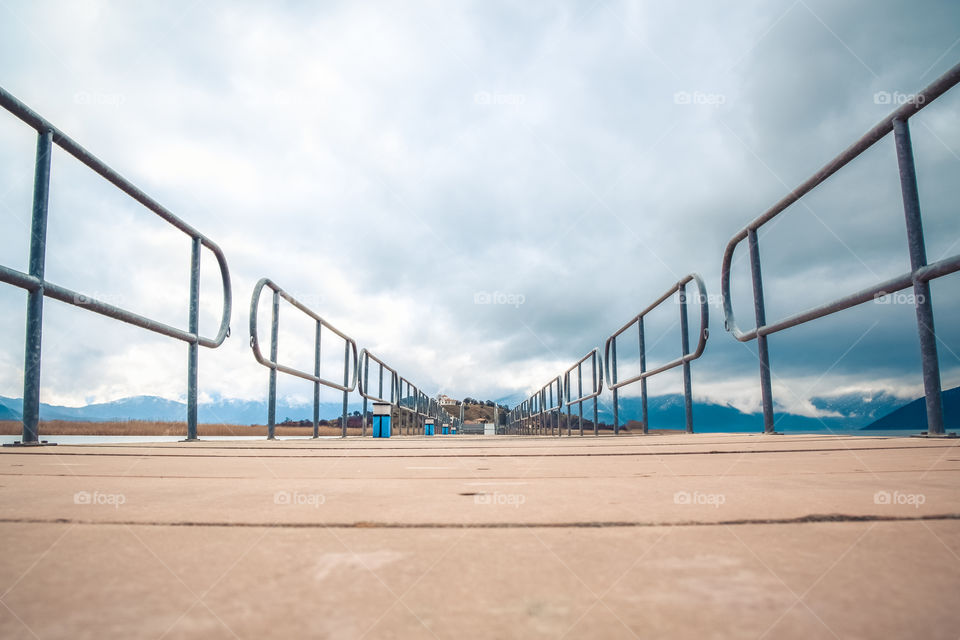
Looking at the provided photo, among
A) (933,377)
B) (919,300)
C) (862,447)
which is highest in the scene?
(919,300)

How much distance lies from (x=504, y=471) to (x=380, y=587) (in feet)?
2.99

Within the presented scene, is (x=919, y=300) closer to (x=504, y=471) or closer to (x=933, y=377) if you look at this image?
(x=933, y=377)

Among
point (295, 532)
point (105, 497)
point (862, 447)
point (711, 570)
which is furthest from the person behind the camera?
point (862, 447)

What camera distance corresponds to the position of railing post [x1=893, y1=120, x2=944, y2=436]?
1.87 m

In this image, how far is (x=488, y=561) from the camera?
0.49 meters

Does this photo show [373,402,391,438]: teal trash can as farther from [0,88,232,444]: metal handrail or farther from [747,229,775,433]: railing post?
[747,229,775,433]: railing post

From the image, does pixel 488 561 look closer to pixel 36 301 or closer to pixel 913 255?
pixel 913 255

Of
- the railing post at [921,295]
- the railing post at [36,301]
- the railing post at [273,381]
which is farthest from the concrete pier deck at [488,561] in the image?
the railing post at [273,381]

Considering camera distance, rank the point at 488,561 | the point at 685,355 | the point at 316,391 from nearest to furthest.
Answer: the point at 488,561 → the point at 685,355 → the point at 316,391

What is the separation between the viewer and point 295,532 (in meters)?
0.61

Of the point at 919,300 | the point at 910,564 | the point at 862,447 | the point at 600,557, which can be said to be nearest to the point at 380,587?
the point at 600,557

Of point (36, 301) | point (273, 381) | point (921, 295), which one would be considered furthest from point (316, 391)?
point (921, 295)

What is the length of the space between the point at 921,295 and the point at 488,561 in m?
2.08

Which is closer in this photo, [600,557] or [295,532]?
[600,557]
